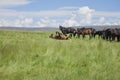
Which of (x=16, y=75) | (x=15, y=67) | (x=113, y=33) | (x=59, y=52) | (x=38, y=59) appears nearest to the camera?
(x=16, y=75)

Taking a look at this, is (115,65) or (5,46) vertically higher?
(5,46)

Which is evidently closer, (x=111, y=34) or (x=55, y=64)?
(x=55, y=64)

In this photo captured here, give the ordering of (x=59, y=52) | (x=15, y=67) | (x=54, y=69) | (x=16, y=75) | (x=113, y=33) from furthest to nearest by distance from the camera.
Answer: (x=113, y=33) → (x=59, y=52) → (x=54, y=69) → (x=15, y=67) → (x=16, y=75)

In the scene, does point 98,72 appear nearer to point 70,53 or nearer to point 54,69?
point 54,69

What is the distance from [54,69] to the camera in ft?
38.5

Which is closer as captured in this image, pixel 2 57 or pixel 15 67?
pixel 15 67

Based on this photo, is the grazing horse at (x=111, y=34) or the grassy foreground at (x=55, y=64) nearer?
the grassy foreground at (x=55, y=64)

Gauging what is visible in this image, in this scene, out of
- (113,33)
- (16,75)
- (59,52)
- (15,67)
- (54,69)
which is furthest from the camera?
(113,33)

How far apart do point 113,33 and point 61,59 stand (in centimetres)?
2041

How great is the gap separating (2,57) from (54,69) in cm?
215

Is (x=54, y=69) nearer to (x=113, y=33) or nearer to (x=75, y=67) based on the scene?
(x=75, y=67)

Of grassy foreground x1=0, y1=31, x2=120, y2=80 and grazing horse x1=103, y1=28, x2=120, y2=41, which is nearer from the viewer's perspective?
grassy foreground x1=0, y1=31, x2=120, y2=80

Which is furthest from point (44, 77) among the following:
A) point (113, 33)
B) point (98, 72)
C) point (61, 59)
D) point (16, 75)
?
point (113, 33)

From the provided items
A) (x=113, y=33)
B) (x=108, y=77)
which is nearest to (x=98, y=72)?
(x=108, y=77)
